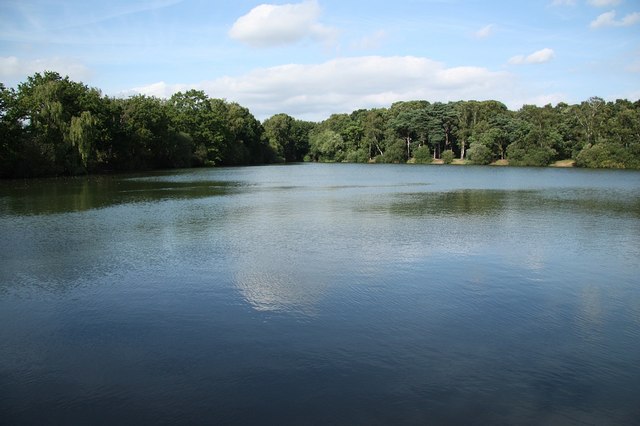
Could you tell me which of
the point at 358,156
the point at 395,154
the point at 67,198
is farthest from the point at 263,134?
the point at 67,198

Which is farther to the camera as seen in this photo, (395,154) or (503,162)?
(395,154)

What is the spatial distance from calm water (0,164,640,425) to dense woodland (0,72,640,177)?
36.2 meters

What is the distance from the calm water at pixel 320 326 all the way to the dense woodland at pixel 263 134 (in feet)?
119

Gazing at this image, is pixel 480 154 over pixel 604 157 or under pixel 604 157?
over

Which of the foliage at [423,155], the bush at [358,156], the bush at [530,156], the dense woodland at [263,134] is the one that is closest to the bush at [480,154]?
the dense woodland at [263,134]

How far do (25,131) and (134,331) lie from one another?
48.5m

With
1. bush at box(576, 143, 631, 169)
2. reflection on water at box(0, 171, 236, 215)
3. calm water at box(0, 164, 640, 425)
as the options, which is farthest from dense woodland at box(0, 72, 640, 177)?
calm water at box(0, 164, 640, 425)

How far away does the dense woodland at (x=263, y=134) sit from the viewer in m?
49.2

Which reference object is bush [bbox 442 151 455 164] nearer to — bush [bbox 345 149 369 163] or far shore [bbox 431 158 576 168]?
far shore [bbox 431 158 576 168]

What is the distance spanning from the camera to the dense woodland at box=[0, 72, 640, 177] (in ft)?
161

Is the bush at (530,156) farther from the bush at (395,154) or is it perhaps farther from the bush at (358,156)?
the bush at (358,156)

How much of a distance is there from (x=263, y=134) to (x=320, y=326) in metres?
107

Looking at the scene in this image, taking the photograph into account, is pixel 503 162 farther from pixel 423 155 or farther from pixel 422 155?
pixel 422 155

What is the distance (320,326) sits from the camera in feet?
26.9
